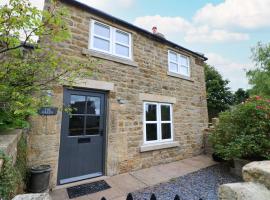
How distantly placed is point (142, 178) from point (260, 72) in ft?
51.4

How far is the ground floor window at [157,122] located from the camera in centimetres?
619

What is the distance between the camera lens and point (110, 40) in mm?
5590

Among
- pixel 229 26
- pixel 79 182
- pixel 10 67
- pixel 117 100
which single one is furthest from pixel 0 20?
pixel 229 26

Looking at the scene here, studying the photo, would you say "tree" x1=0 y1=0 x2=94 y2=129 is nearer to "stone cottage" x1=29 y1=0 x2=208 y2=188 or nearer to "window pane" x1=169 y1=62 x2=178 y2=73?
"stone cottage" x1=29 y1=0 x2=208 y2=188

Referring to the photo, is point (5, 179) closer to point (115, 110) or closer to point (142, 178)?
point (115, 110)

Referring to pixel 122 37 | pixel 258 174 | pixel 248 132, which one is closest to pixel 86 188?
pixel 258 174

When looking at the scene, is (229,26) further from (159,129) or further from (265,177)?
(265,177)

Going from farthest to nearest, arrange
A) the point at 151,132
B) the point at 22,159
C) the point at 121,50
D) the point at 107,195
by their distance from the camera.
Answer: the point at 151,132 → the point at 121,50 → the point at 107,195 → the point at 22,159

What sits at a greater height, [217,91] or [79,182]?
[217,91]

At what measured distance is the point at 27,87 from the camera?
2607 mm

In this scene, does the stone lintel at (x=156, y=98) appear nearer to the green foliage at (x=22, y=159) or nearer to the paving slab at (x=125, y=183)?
the paving slab at (x=125, y=183)

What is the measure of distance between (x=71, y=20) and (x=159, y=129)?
16.6 ft

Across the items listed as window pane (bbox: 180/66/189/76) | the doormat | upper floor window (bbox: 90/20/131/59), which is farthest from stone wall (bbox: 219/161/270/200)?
window pane (bbox: 180/66/189/76)

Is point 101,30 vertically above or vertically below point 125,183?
above
